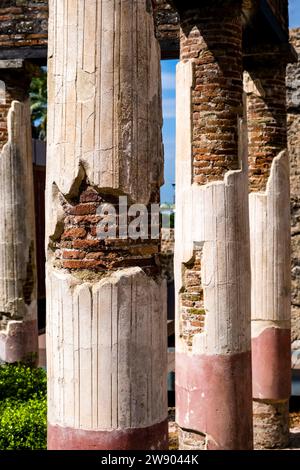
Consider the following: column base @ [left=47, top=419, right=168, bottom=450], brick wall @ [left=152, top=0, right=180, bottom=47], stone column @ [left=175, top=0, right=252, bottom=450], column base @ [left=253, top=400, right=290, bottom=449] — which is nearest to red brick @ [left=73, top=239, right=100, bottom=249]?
column base @ [left=47, top=419, right=168, bottom=450]

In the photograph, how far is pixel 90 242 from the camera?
3.45 m

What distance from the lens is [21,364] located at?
880cm

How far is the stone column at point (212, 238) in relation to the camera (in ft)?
19.5

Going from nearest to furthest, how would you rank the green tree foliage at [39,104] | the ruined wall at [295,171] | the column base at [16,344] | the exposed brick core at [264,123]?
the exposed brick core at [264,123] < the column base at [16,344] < the ruined wall at [295,171] < the green tree foliage at [39,104]

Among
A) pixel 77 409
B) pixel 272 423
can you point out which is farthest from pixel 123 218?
pixel 272 423

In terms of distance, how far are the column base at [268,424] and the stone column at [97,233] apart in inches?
185

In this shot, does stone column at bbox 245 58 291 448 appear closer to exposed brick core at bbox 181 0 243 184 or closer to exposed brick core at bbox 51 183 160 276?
exposed brick core at bbox 181 0 243 184

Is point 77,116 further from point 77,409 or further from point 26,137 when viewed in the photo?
point 26,137

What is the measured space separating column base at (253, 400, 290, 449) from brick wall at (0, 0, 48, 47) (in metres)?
5.22

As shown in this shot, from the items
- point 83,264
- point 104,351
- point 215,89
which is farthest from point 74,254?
point 215,89

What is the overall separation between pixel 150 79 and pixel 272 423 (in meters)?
5.55

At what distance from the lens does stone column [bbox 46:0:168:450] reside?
3371 millimetres

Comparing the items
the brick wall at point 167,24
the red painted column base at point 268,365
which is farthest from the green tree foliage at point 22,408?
the brick wall at point 167,24

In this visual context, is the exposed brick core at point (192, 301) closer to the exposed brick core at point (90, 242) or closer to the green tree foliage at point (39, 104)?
the exposed brick core at point (90, 242)
